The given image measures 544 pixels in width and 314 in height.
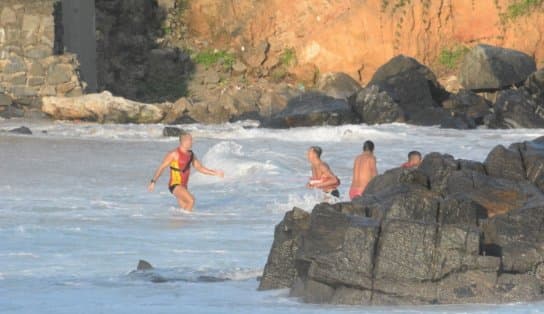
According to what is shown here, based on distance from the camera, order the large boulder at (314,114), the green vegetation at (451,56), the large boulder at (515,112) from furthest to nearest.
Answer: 1. the green vegetation at (451,56)
2. the large boulder at (515,112)
3. the large boulder at (314,114)

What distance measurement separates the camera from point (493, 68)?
116 ft

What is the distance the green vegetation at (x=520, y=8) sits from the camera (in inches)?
1508

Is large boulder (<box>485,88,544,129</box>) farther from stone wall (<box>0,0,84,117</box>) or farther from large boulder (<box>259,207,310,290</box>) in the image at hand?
large boulder (<box>259,207,310,290</box>)

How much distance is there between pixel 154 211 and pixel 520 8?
2411 centimetres

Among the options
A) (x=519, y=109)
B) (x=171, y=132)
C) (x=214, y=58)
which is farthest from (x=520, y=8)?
(x=171, y=132)

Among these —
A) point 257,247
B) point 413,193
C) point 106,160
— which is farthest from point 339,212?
point 106,160

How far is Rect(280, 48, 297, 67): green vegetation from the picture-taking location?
1522 inches

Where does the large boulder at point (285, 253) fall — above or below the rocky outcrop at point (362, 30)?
below

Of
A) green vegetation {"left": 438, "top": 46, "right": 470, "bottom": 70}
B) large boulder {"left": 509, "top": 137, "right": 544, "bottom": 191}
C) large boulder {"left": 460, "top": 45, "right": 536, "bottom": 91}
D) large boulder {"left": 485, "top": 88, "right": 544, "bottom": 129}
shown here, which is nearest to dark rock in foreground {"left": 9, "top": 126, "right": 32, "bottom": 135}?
large boulder {"left": 485, "top": 88, "right": 544, "bottom": 129}

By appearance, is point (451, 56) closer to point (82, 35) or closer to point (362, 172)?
point (82, 35)

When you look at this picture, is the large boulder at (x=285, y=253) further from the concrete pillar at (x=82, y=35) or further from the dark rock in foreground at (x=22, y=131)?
the concrete pillar at (x=82, y=35)

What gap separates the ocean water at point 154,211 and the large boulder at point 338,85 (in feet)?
19.7

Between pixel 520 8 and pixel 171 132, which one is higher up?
pixel 520 8

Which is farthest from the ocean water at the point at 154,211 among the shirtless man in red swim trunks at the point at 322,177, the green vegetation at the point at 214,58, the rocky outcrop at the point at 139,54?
the green vegetation at the point at 214,58
